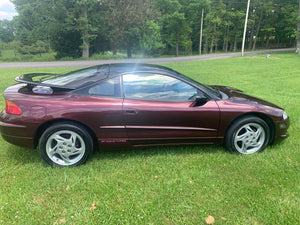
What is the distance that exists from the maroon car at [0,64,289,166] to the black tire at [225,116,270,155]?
0.01 meters

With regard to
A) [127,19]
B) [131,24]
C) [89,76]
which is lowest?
[89,76]

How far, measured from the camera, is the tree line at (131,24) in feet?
100

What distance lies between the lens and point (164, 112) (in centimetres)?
295

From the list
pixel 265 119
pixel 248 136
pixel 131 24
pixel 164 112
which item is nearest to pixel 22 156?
pixel 164 112

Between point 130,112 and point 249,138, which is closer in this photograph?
point 130,112

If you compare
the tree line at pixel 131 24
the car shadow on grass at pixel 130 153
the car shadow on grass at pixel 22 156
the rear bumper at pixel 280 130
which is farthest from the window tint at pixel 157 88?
the tree line at pixel 131 24

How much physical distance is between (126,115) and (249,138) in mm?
1954

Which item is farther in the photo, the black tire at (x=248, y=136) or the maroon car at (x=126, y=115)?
the black tire at (x=248, y=136)

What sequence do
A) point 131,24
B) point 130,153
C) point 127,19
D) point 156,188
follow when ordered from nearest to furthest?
point 156,188 < point 130,153 < point 127,19 < point 131,24

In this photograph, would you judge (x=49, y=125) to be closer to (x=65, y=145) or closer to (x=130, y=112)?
(x=65, y=145)

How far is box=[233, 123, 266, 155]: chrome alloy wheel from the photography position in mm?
3193

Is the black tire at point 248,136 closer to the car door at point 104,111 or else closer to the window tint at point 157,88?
the window tint at point 157,88

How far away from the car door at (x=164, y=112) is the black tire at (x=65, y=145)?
0.63 m

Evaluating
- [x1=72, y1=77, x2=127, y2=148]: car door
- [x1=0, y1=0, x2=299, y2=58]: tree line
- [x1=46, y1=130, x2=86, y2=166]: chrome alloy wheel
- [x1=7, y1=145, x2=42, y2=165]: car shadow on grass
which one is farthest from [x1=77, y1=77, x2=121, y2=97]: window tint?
[x1=0, y1=0, x2=299, y2=58]: tree line
